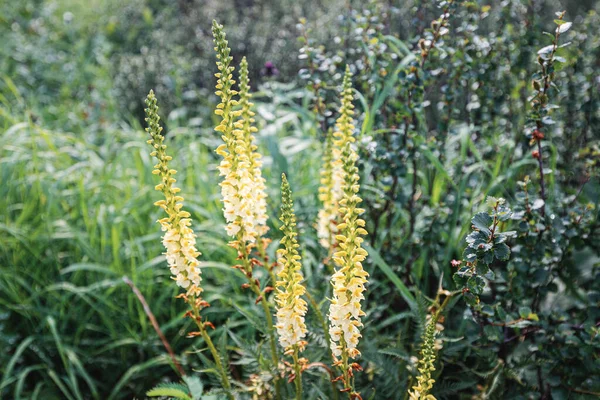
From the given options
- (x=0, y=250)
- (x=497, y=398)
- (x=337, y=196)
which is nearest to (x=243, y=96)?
(x=337, y=196)

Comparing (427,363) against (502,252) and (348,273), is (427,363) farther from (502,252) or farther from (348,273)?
(502,252)

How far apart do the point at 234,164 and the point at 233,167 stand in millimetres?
11

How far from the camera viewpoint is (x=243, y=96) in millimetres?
1796

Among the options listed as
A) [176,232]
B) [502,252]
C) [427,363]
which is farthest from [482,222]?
[176,232]

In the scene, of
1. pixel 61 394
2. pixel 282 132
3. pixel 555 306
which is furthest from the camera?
pixel 282 132

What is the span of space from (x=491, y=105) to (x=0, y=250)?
2.96m

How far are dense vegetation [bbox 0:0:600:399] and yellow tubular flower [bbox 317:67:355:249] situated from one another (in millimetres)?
13

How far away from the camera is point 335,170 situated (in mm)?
2053

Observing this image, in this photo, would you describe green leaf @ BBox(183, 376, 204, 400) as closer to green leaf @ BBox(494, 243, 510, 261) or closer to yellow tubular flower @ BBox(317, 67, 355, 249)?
yellow tubular flower @ BBox(317, 67, 355, 249)

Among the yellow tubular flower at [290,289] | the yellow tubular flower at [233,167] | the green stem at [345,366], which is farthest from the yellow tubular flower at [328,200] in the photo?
the green stem at [345,366]

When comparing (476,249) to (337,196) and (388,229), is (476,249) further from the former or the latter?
(388,229)

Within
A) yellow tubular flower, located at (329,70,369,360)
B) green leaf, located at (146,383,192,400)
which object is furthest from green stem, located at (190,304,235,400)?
yellow tubular flower, located at (329,70,369,360)

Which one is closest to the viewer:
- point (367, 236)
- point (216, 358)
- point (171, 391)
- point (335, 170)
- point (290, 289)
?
point (290, 289)

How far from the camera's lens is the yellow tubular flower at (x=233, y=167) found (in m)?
1.59
